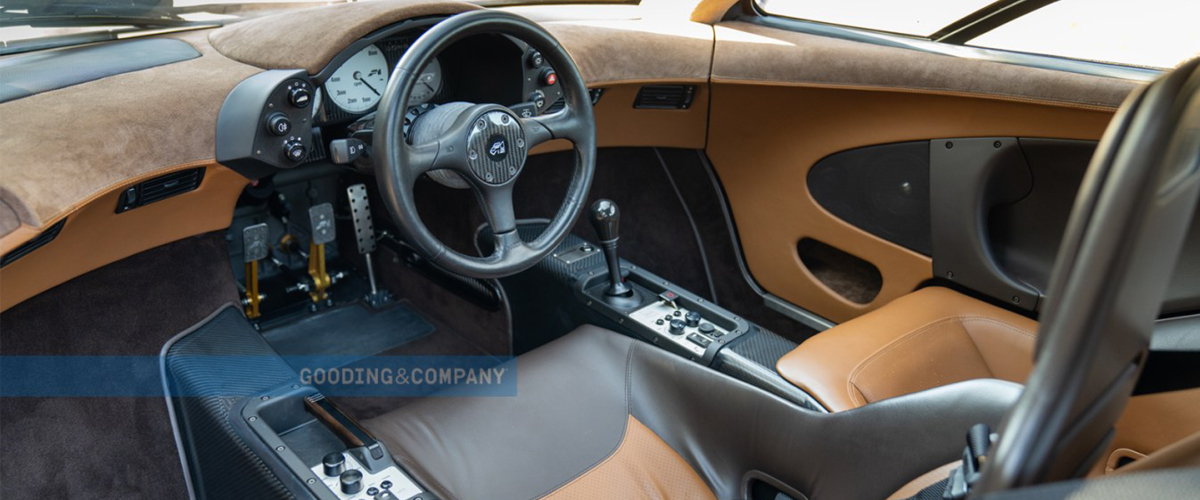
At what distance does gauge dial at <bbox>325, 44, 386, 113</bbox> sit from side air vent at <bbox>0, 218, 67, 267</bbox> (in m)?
0.52

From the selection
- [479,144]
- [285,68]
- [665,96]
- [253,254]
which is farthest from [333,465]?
[665,96]

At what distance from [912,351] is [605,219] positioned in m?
0.67

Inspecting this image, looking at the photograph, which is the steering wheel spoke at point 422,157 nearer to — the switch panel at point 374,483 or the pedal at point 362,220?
the switch panel at point 374,483

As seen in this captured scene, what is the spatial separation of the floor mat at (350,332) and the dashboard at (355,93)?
0.75 meters

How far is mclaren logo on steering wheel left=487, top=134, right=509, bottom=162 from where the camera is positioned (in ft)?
4.79

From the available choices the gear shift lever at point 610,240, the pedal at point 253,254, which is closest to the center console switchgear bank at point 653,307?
the gear shift lever at point 610,240

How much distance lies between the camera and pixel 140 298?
1.72m

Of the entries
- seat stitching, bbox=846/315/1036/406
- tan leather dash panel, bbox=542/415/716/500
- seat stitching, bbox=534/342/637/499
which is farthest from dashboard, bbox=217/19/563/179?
seat stitching, bbox=846/315/1036/406

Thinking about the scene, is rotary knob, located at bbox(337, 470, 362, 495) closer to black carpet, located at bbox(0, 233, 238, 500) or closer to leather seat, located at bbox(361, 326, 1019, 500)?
leather seat, located at bbox(361, 326, 1019, 500)

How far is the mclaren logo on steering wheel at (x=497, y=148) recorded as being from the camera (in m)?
1.46

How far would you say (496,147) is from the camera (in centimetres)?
147

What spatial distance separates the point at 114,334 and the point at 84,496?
1.03ft

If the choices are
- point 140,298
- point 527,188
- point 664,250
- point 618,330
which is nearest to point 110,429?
point 140,298

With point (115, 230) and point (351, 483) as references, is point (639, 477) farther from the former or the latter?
point (115, 230)
